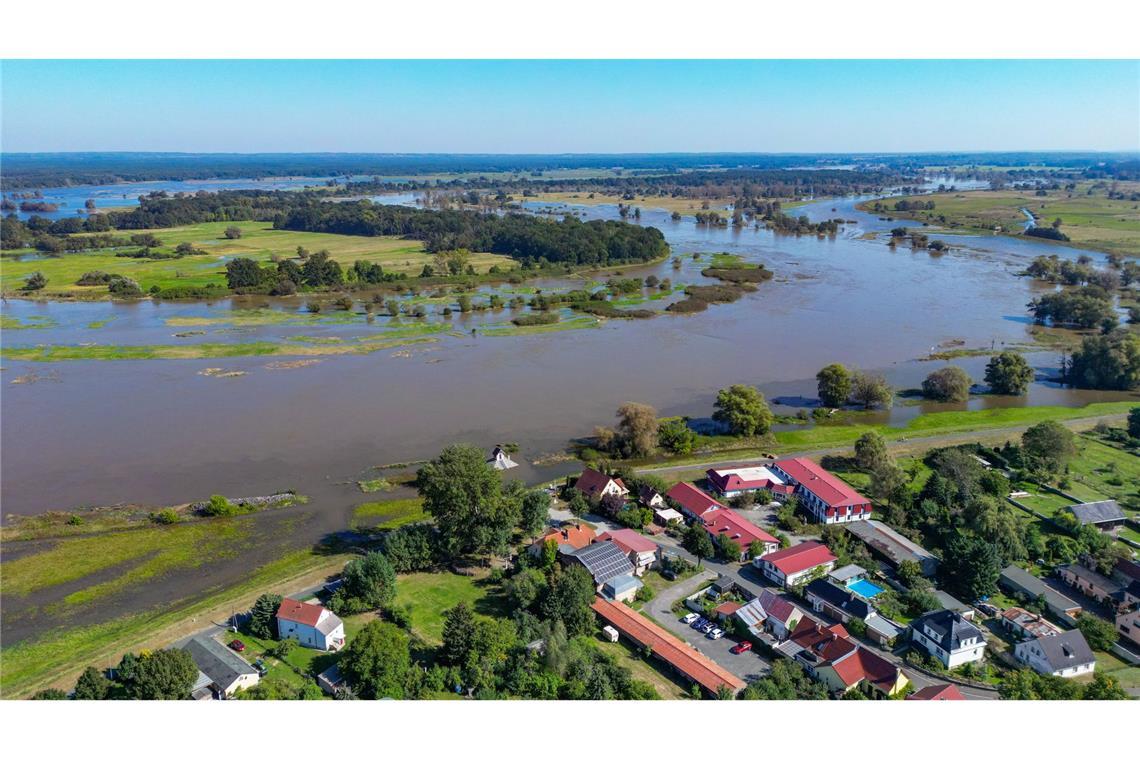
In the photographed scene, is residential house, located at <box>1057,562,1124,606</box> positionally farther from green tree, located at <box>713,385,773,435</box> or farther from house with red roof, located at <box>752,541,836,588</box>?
green tree, located at <box>713,385,773,435</box>

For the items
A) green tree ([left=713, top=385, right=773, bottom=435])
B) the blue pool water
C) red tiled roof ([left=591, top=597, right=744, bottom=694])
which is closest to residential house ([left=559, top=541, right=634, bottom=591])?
red tiled roof ([left=591, top=597, right=744, bottom=694])

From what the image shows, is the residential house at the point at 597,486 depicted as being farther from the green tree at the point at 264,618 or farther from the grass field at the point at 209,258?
the grass field at the point at 209,258

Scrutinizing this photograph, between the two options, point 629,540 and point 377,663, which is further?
point 629,540

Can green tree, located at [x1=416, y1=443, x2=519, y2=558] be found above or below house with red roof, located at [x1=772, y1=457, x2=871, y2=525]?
above

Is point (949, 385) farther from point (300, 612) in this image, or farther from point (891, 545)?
point (300, 612)

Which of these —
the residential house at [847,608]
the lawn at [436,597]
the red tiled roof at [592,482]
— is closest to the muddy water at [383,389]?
the red tiled roof at [592,482]

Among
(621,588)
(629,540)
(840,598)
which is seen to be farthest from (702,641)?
(629,540)

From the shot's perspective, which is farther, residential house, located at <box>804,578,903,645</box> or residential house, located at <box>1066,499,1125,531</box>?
residential house, located at <box>1066,499,1125,531</box>
